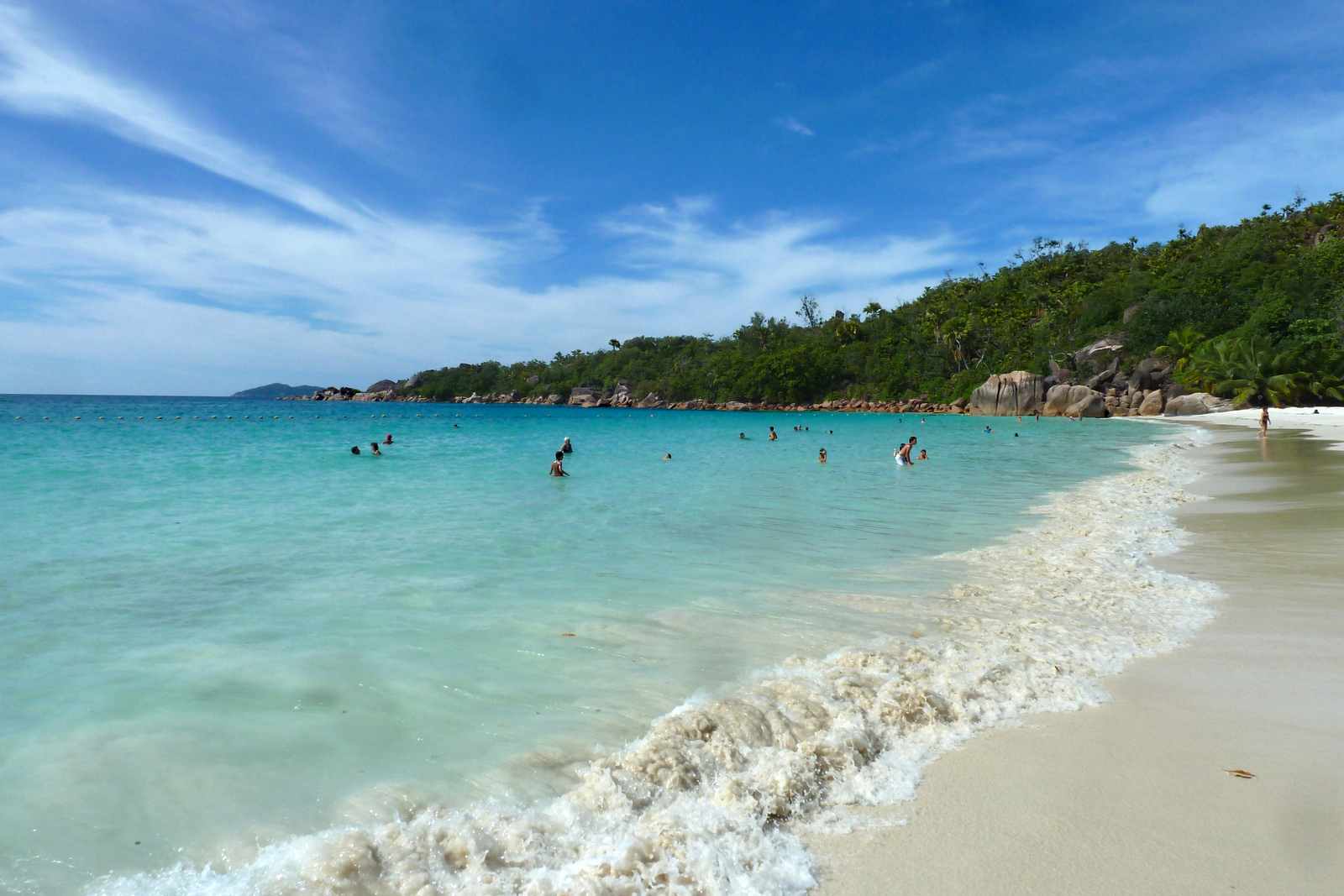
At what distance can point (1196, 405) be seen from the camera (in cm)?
5969

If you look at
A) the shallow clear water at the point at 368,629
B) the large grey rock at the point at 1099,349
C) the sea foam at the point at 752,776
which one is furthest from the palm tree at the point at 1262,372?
the sea foam at the point at 752,776

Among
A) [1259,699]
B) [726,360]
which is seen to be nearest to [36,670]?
[1259,699]

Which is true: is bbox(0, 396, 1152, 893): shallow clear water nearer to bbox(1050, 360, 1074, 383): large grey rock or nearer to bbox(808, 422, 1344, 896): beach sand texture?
bbox(808, 422, 1344, 896): beach sand texture

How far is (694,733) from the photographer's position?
441 cm

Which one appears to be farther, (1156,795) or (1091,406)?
(1091,406)

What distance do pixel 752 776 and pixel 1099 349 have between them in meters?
84.8

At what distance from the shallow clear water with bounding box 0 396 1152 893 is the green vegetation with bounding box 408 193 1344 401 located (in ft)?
186

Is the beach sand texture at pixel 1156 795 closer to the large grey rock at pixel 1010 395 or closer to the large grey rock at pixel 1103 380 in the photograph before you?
the large grey rock at pixel 1010 395

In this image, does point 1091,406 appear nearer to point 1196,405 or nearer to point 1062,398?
point 1062,398

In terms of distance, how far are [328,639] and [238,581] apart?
346 cm

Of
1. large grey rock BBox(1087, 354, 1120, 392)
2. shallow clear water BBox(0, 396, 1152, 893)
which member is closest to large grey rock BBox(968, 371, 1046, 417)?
large grey rock BBox(1087, 354, 1120, 392)

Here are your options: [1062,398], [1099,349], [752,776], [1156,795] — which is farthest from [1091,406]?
[752,776]

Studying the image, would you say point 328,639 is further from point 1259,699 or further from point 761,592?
point 1259,699

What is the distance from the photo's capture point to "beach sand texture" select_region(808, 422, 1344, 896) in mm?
3016
